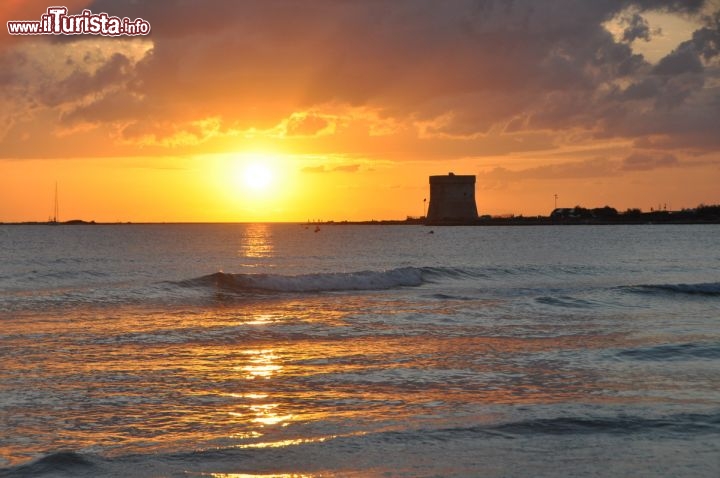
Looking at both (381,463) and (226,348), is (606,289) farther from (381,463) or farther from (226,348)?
(381,463)

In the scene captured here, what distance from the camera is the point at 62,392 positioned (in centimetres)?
1672

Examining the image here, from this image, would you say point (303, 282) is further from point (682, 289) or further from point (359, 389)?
point (359, 389)

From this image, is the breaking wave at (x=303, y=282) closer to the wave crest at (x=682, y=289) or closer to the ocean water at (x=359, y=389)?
the ocean water at (x=359, y=389)

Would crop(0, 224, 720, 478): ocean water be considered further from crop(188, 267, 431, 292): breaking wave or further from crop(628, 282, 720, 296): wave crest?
crop(188, 267, 431, 292): breaking wave

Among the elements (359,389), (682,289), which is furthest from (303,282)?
(359,389)

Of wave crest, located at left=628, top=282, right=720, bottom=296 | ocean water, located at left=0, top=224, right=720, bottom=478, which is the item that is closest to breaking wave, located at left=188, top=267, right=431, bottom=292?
ocean water, located at left=0, top=224, right=720, bottom=478

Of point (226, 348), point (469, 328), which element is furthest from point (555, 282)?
point (226, 348)

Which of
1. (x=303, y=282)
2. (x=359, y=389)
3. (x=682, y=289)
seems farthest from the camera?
(x=303, y=282)

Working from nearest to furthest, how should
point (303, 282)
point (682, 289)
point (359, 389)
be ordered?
point (359, 389)
point (682, 289)
point (303, 282)

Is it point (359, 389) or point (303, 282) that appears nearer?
point (359, 389)

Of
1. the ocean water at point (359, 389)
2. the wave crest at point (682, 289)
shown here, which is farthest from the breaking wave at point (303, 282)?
the wave crest at point (682, 289)

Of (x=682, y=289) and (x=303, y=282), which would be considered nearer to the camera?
(x=682, y=289)

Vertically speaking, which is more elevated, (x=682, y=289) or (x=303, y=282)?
(x=303, y=282)

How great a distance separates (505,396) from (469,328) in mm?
11514
